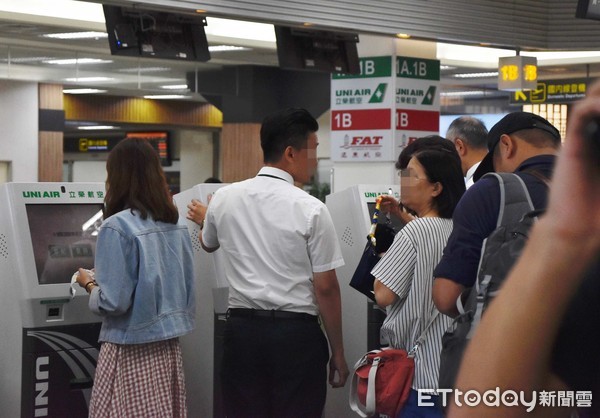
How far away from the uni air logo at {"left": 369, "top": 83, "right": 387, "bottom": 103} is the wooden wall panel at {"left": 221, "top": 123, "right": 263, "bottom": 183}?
5.12 m

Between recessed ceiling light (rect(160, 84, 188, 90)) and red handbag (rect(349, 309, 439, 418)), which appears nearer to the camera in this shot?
red handbag (rect(349, 309, 439, 418))

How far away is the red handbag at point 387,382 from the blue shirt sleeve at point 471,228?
0.61 m

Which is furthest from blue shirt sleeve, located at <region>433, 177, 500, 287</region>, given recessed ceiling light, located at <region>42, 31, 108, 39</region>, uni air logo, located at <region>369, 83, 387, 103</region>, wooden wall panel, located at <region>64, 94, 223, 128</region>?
wooden wall panel, located at <region>64, 94, 223, 128</region>

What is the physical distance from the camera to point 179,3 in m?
6.46

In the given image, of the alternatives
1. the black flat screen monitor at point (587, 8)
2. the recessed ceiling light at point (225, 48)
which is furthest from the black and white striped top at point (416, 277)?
the recessed ceiling light at point (225, 48)

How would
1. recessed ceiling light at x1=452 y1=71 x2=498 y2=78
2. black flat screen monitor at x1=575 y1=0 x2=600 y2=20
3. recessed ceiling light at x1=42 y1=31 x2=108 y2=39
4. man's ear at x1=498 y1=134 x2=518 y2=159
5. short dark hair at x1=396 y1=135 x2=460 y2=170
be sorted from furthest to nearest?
recessed ceiling light at x1=452 y1=71 x2=498 y2=78 < recessed ceiling light at x1=42 y1=31 x2=108 y2=39 < black flat screen monitor at x1=575 y1=0 x2=600 y2=20 < short dark hair at x1=396 y1=135 x2=460 y2=170 < man's ear at x1=498 y1=134 x2=518 y2=159

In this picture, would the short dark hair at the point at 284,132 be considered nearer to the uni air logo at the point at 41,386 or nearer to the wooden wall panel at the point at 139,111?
the uni air logo at the point at 41,386

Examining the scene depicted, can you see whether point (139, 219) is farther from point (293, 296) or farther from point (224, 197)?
point (293, 296)

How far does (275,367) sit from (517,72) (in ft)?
20.6

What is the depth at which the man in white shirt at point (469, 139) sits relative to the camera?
4.54 m

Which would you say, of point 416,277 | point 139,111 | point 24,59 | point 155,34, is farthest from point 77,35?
point 416,277

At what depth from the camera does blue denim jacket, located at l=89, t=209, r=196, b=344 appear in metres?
3.41

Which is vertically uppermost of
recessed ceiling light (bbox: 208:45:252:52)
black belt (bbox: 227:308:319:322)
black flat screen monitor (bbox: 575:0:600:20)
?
recessed ceiling light (bbox: 208:45:252:52)

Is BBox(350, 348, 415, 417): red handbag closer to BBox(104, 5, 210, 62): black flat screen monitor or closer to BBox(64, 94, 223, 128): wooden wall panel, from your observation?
BBox(104, 5, 210, 62): black flat screen monitor
